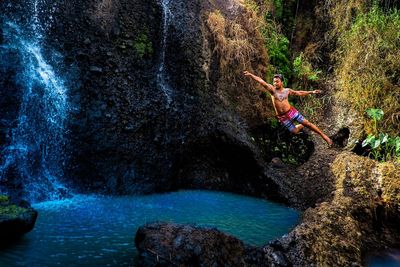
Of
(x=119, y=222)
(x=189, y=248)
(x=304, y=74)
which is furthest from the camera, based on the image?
(x=304, y=74)

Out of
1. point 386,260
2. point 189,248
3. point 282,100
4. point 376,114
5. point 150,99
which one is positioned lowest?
point 386,260

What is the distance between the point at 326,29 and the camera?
10516mm

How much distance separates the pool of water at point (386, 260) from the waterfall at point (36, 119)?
491 centimetres

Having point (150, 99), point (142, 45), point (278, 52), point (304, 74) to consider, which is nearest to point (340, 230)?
point (150, 99)

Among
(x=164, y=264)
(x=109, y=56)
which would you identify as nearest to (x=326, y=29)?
(x=109, y=56)

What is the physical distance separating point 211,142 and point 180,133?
2.36ft

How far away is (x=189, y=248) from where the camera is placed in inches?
161

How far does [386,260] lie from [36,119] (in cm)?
585

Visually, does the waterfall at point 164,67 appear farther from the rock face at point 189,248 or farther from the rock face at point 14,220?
the rock face at point 189,248

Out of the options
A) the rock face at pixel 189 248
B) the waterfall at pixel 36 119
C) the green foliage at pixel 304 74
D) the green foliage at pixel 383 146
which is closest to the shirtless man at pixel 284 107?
the green foliage at pixel 383 146

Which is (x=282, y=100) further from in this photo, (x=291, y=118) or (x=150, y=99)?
(x=150, y=99)

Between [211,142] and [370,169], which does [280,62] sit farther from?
[370,169]

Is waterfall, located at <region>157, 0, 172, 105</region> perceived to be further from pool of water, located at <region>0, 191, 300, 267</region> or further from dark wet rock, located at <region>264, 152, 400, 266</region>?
dark wet rock, located at <region>264, 152, 400, 266</region>

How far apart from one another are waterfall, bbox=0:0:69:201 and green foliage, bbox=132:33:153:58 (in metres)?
1.58
